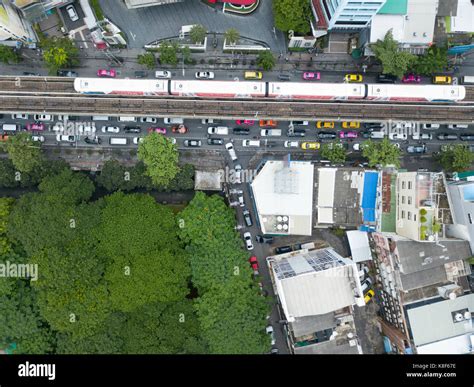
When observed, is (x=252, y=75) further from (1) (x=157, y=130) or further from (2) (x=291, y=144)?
(1) (x=157, y=130)

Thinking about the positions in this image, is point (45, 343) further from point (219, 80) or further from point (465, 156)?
point (465, 156)

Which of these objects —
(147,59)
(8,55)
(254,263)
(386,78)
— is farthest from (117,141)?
(386,78)

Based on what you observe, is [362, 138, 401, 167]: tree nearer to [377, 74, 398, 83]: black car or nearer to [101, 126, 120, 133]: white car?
[377, 74, 398, 83]: black car

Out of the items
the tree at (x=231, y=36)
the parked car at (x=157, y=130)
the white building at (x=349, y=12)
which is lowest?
the parked car at (x=157, y=130)

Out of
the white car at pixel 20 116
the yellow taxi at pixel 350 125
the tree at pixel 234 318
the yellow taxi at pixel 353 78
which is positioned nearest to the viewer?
the tree at pixel 234 318

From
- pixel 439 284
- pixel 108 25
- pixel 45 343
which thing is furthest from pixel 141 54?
pixel 439 284

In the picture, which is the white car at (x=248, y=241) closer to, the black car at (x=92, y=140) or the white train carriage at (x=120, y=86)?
the white train carriage at (x=120, y=86)

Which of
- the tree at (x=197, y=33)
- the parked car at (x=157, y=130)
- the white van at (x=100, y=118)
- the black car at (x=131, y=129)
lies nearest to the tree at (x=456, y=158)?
the tree at (x=197, y=33)

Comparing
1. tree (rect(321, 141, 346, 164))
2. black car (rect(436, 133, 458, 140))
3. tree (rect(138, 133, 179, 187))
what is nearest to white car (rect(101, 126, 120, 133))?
tree (rect(138, 133, 179, 187))
